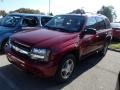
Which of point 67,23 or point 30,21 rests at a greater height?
point 67,23

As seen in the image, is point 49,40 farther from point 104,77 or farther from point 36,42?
point 104,77

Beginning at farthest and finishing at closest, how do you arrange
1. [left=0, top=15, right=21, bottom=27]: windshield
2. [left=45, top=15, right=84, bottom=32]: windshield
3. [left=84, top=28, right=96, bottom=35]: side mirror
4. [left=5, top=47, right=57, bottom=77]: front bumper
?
[left=0, top=15, right=21, bottom=27]: windshield < [left=45, top=15, right=84, bottom=32]: windshield < [left=84, top=28, right=96, bottom=35]: side mirror < [left=5, top=47, right=57, bottom=77]: front bumper

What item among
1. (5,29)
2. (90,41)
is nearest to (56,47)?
(90,41)

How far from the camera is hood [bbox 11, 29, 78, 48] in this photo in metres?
4.89

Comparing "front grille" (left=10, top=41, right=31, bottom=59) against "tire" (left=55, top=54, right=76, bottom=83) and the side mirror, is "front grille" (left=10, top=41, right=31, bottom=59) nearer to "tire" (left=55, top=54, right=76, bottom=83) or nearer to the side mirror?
"tire" (left=55, top=54, right=76, bottom=83)

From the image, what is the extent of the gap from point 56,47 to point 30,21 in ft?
14.5

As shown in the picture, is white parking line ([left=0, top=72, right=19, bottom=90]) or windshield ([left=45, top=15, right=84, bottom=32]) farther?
windshield ([left=45, top=15, right=84, bottom=32])

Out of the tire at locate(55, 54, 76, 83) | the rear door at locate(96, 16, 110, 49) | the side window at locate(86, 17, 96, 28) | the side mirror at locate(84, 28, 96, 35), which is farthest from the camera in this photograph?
the rear door at locate(96, 16, 110, 49)

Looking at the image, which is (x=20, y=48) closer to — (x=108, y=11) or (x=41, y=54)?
(x=41, y=54)

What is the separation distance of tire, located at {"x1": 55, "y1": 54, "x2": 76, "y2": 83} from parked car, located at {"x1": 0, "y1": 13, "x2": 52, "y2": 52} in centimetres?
281

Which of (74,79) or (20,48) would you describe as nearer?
(20,48)

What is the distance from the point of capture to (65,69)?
5344mm

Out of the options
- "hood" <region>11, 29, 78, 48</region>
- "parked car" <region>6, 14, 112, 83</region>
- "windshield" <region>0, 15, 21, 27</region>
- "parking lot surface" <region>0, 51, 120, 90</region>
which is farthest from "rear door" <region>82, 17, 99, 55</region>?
"windshield" <region>0, 15, 21, 27</region>

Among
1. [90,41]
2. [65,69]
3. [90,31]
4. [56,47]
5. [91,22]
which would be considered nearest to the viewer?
[56,47]
